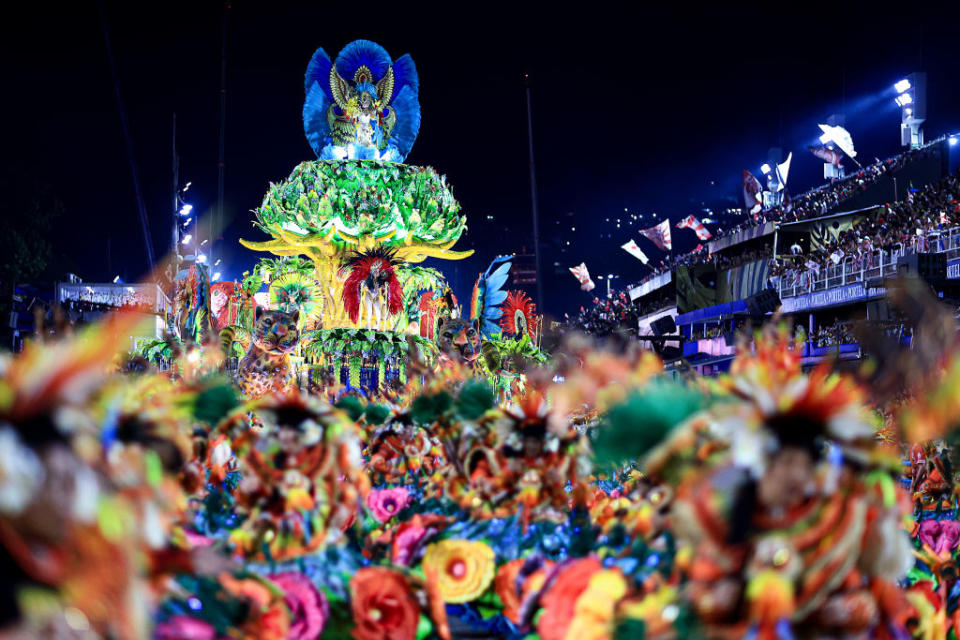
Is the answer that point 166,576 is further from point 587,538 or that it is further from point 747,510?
point 587,538

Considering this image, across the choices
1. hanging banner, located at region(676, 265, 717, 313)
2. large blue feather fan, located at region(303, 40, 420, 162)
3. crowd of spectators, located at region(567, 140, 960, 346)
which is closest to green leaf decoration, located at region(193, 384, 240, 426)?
large blue feather fan, located at region(303, 40, 420, 162)

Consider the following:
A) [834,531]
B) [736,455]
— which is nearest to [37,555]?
[736,455]

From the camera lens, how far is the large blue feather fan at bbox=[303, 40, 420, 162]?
2130 cm

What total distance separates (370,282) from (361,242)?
84cm

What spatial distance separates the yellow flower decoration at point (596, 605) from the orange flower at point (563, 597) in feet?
0.16

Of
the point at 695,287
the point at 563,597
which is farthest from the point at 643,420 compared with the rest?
the point at 695,287

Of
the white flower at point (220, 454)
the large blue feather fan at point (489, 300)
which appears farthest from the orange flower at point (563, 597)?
the large blue feather fan at point (489, 300)

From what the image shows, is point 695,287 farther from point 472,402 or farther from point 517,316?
point 472,402

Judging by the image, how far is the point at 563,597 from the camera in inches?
202

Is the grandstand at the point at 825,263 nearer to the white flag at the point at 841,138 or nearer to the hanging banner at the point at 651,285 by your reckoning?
the hanging banner at the point at 651,285

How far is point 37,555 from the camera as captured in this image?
274 centimetres

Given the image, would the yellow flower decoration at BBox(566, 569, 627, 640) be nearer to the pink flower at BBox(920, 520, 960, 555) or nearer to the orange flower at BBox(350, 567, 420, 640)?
the orange flower at BBox(350, 567, 420, 640)

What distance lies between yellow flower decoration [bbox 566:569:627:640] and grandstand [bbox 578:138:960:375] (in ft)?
26.4

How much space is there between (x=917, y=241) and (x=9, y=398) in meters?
20.4
